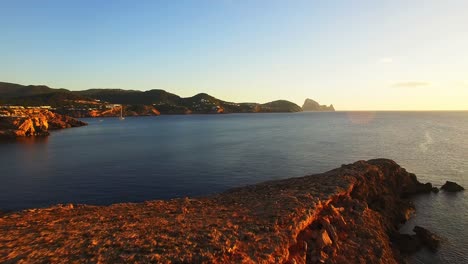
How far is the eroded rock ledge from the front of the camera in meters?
18.2

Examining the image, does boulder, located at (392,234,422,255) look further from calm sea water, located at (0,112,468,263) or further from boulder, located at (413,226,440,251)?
calm sea water, located at (0,112,468,263)

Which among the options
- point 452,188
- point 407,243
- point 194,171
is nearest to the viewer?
point 407,243

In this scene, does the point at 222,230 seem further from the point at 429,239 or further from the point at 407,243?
the point at 429,239

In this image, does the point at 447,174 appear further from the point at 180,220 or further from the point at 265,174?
the point at 180,220

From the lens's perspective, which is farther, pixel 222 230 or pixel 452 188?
pixel 452 188

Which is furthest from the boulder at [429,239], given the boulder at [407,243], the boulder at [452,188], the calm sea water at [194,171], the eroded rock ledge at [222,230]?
the boulder at [452,188]

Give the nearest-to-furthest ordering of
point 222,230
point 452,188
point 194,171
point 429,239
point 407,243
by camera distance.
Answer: point 222,230, point 407,243, point 429,239, point 452,188, point 194,171

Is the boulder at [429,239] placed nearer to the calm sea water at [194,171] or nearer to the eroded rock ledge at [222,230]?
the calm sea water at [194,171]

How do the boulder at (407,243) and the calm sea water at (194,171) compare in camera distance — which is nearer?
the boulder at (407,243)

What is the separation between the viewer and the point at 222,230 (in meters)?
21.5

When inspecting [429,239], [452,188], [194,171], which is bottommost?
[194,171]

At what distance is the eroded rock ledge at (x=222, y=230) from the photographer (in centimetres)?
1819

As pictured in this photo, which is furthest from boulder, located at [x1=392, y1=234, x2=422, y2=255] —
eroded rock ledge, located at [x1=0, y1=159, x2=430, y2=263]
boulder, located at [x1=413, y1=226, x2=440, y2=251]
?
eroded rock ledge, located at [x1=0, y1=159, x2=430, y2=263]

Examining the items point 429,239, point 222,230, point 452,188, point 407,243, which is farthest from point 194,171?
point 452,188
